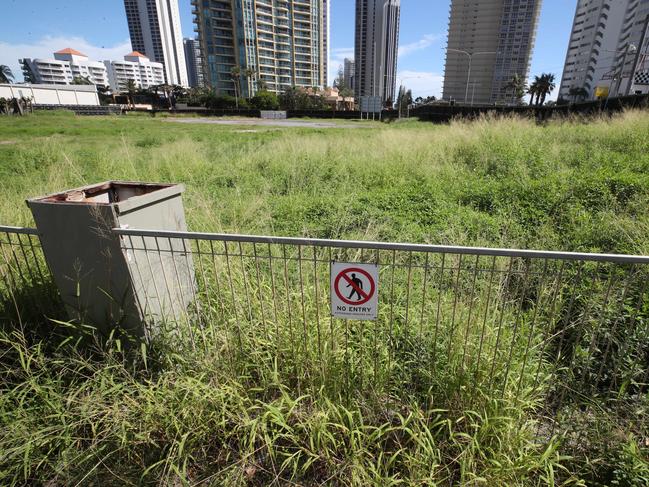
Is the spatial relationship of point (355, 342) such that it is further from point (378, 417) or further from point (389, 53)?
point (389, 53)

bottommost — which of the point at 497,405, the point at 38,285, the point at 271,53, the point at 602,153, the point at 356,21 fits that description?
the point at 497,405

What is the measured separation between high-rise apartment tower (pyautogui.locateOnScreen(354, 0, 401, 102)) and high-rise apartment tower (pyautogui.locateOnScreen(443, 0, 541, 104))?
74.2 feet

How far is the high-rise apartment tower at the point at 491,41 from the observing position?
290 feet

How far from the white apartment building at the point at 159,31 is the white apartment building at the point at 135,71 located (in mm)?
4380

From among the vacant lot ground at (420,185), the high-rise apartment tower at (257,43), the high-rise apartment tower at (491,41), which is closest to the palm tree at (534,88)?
the high-rise apartment tower at (491,41)

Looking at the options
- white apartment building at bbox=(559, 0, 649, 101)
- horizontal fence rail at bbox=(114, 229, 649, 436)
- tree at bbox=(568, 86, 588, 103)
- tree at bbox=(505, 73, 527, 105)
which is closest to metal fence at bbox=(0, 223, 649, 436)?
horizontal fence rail at bbox=(114, 229, 649, 436)

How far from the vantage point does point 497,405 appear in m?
2.01

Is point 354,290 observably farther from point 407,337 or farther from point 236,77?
point 236,77

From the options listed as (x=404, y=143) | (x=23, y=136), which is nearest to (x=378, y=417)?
(x=404, y=143)

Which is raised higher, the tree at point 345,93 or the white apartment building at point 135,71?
the white apartment building at point 135,71

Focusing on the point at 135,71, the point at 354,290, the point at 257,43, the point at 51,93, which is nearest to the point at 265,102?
the point at 257,43

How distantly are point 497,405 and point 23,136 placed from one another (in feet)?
82.8

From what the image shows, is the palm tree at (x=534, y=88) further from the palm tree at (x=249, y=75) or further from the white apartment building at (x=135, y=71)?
the white apartment building at (x=135, y=71)

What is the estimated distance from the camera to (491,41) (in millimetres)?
91938
